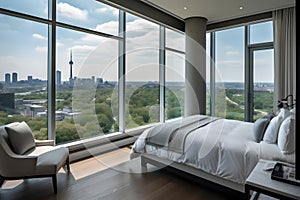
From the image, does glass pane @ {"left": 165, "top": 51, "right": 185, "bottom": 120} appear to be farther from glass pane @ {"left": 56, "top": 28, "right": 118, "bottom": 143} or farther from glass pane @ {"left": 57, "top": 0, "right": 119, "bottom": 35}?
glass pane @ {"left": 57, "top": 0, "right": 119, "bottom": 35}

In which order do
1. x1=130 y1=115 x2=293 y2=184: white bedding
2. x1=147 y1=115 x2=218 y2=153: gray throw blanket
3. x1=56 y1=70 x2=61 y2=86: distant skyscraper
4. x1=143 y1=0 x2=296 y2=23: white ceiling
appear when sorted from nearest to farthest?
x1=130 y1=115 x2=293 y2=184: white bedding → x1=147 y1=115 x2=218 y2=153: gray throw blanket → x1=56 y1=70 x2=61 y2=86: distant skyscraper → x1=143 y1=0 x2=296 y2=23: white ceiling

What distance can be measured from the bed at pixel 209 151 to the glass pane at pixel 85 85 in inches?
59.3

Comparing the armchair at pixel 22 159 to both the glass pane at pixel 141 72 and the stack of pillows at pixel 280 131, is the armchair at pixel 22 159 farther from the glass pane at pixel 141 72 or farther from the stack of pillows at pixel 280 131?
the stack of pillows at pixel 280 131

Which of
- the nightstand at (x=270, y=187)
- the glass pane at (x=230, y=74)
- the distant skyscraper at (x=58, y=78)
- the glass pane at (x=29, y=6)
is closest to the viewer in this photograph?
the nightstand at (x=270, y=187)

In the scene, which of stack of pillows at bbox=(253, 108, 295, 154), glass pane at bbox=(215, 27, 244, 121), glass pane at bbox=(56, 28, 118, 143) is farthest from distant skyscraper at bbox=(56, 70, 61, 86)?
glass pane at bbox=(215, 27, 244, 121)

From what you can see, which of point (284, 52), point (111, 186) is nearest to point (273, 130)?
point (111, 186)

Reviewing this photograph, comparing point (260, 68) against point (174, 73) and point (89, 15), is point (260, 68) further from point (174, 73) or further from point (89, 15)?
point (89, 15)

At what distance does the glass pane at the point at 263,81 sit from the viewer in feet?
17.9

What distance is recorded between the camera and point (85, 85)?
14.2 ft

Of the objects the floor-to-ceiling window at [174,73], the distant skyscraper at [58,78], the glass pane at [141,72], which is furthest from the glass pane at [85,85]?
the floor-to-ceiling window at [174,73]

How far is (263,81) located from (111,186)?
4.91m

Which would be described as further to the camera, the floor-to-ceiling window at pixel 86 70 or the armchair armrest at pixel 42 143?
the floor-to-ceiling window at pixel 86 70

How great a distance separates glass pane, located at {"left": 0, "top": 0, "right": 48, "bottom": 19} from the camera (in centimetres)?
314

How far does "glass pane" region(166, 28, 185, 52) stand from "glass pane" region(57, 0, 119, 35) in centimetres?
192
